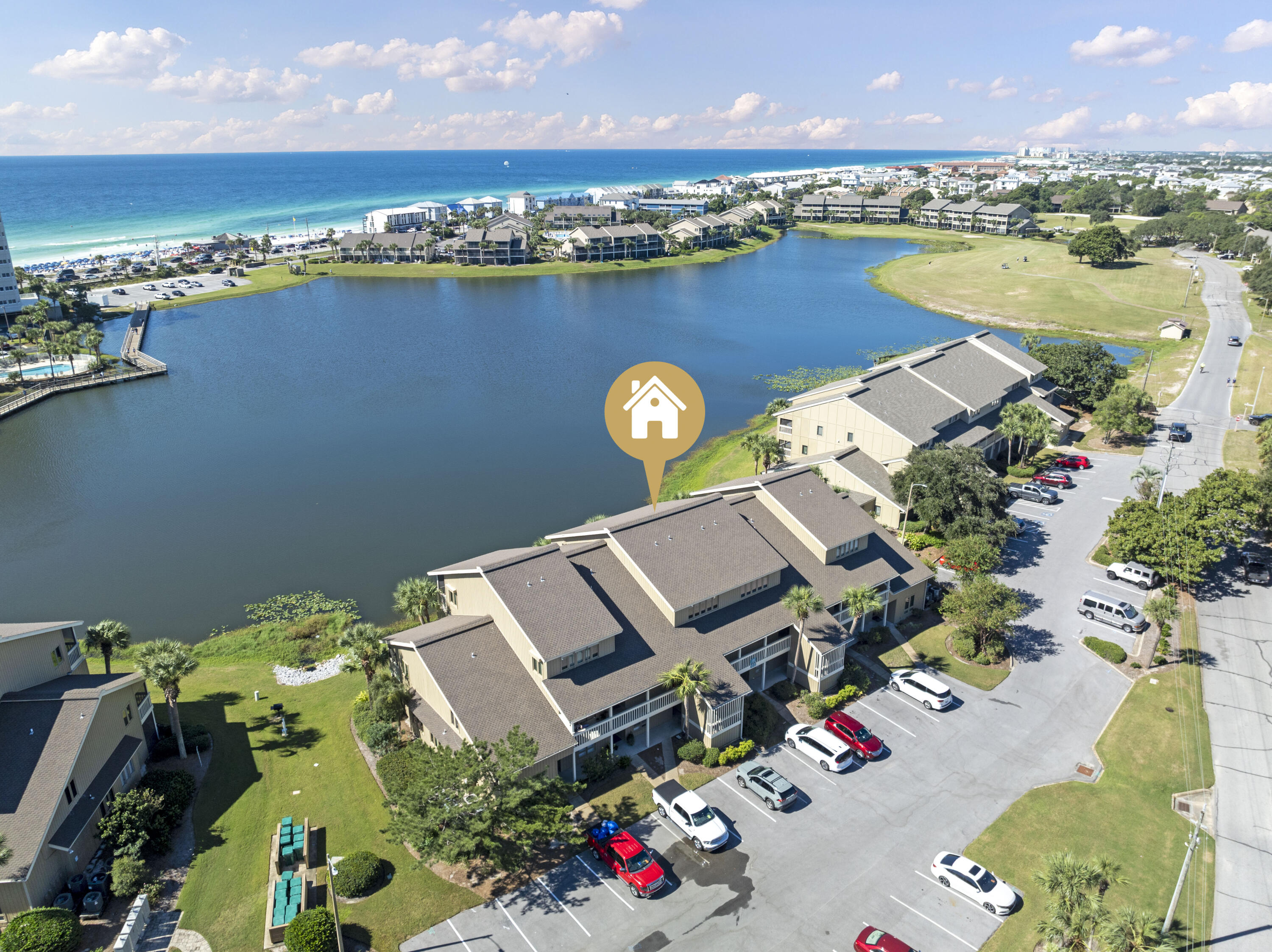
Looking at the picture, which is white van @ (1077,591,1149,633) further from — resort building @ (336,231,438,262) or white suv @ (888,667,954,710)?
resort building @ (336,231,438,262)

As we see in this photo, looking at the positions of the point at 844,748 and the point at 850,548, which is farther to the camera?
the point at 850,548

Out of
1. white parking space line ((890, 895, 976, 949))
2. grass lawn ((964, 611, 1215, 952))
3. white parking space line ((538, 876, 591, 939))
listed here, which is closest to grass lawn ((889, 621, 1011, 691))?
grass lawn ((964, 611, 1215, 952))

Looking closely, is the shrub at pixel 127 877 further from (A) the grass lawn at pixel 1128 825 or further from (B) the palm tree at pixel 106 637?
(A) the grass lawn at pixel 1128 825

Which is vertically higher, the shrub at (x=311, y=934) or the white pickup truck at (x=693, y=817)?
the shrub at (x=311, y=934)

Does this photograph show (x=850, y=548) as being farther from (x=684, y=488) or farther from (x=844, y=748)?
(x=684, y=488)

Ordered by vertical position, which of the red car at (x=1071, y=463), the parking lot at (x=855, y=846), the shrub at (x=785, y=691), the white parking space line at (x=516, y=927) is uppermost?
the red car at (x=1071, y=463)

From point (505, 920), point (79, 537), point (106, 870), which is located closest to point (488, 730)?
point (505, 920)

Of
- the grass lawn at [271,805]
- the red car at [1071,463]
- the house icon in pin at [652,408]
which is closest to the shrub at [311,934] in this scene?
the grass lawn at [271,805]
